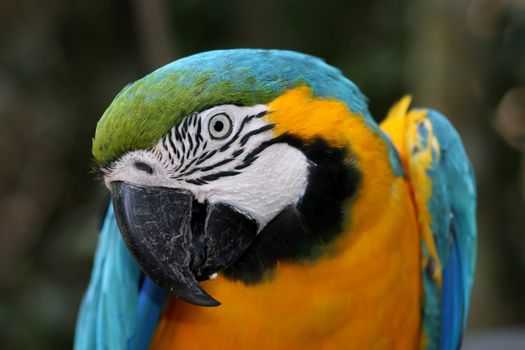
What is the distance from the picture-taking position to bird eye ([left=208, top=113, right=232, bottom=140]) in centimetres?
115

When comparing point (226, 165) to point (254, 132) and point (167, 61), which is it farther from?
point (167, 61)

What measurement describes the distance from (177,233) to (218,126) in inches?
7.6

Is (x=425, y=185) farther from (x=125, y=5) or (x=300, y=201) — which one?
(x=125, y=5)

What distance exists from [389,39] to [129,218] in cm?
270

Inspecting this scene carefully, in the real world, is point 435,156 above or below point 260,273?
above

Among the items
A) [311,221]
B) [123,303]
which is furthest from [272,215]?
[123,303]

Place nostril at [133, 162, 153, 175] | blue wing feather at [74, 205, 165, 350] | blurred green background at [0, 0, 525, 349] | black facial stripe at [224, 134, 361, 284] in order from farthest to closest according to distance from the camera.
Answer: blurred green background at [0, 0, 525, 349]
blue wing feather at [74, 205, 165, 350]
black facial stripe at [224, 134, 361, 284]
nostril at [133, 162, 153, 175]

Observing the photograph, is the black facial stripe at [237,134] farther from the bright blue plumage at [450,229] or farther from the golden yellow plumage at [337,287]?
the bright blue plumage at [450,229]

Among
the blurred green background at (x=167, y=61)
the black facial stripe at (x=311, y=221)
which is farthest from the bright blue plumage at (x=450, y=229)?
the blurred green background at (x=167, y=61)

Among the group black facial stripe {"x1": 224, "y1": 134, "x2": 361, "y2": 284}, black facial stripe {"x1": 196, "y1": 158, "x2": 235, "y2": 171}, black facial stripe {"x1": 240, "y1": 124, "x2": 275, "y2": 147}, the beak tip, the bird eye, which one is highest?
the bird eye

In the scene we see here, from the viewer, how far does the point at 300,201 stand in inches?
49.4

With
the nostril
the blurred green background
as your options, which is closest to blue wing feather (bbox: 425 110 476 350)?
the nostril

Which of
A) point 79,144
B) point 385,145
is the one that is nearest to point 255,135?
point 385,145

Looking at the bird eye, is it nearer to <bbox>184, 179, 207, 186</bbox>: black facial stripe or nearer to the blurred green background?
<bbox>184, 179, 207, 186</bbox>: black facial stripe
